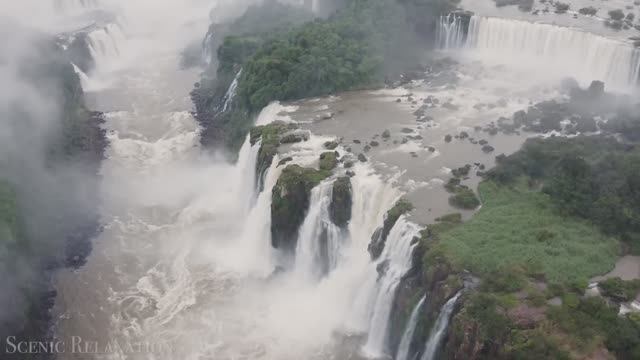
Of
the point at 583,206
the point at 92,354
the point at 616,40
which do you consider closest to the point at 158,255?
the point at 92,354

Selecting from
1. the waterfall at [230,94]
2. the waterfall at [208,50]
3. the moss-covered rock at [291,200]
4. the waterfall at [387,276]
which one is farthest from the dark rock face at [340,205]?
the waterfall at [208,50]

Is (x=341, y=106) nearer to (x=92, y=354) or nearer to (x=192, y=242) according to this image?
(x=192, y=242)

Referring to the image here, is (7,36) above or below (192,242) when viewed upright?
above

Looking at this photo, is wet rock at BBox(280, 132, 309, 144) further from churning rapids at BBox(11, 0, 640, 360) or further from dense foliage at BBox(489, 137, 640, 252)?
dense foliage at BBox(489, 137, 640, 252)

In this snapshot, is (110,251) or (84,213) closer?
(110,251)

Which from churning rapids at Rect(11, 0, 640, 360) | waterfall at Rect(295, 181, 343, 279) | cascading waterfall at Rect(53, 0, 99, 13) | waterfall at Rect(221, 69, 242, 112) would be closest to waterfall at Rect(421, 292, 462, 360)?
churning rapids at Rect(11, 0, 640, 360)

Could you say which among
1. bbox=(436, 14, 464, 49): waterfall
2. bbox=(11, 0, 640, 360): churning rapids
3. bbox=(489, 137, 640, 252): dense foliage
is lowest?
bbox=(11, 0, 640, 360): churning rapids
